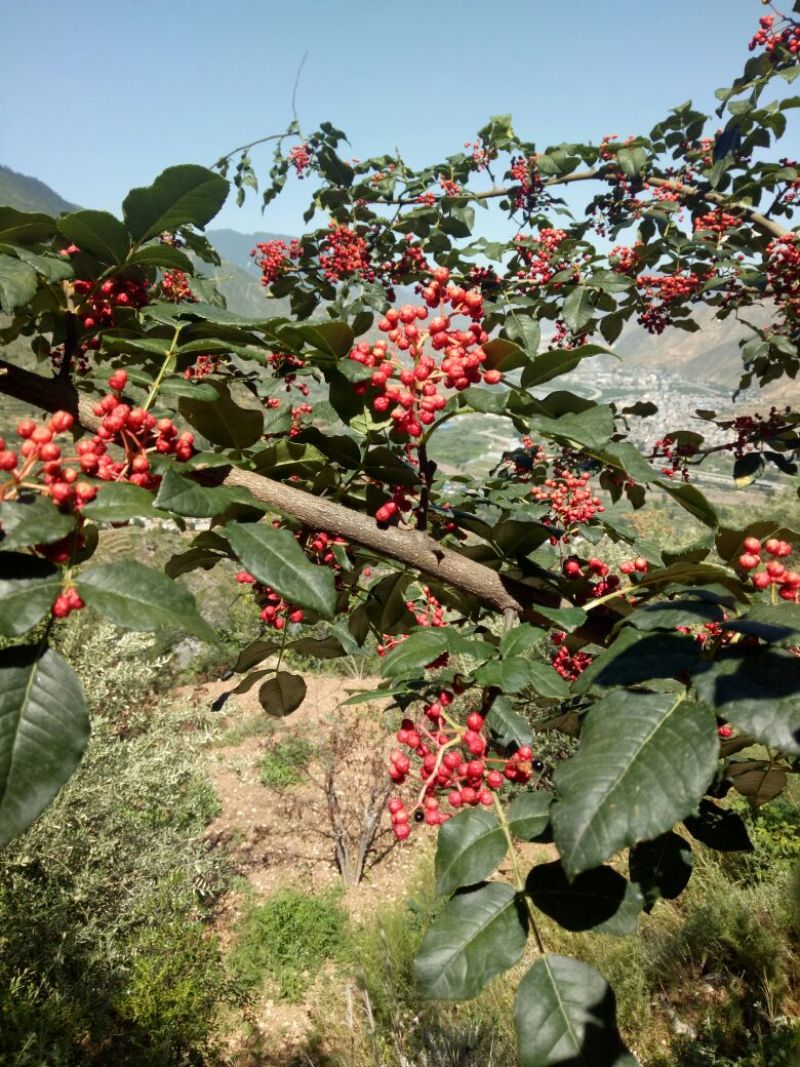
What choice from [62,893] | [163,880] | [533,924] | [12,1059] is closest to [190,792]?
[163,880]

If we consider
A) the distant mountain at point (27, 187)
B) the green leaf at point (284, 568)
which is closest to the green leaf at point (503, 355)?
the green leaf at point (284, 568)

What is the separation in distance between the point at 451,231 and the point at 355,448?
2.54 m

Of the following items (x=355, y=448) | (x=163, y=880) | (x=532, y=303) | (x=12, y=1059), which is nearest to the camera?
(x=355, y=448)

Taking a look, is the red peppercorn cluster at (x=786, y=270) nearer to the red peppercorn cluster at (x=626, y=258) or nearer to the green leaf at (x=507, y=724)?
the red peppercorn cluster at (x=626, y=258)

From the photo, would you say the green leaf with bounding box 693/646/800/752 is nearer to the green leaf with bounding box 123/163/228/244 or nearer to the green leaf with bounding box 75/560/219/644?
the green leaf with bounding box 75/560/219/644

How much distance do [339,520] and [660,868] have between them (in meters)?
0.75

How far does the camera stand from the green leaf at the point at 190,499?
0.76m

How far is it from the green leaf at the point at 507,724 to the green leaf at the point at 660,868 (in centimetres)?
27

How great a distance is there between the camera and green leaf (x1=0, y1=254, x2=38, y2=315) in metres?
0.89

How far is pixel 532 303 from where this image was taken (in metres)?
2.46

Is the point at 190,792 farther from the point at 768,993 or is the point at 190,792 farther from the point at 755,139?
the point at 755,139

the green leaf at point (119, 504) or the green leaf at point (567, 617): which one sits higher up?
the green leaf at point (119, 504)

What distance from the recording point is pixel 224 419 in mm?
1129

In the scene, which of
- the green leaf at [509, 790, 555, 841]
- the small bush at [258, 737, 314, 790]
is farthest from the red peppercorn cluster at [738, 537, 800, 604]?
the small bush at [258, 737, 314, 790]
